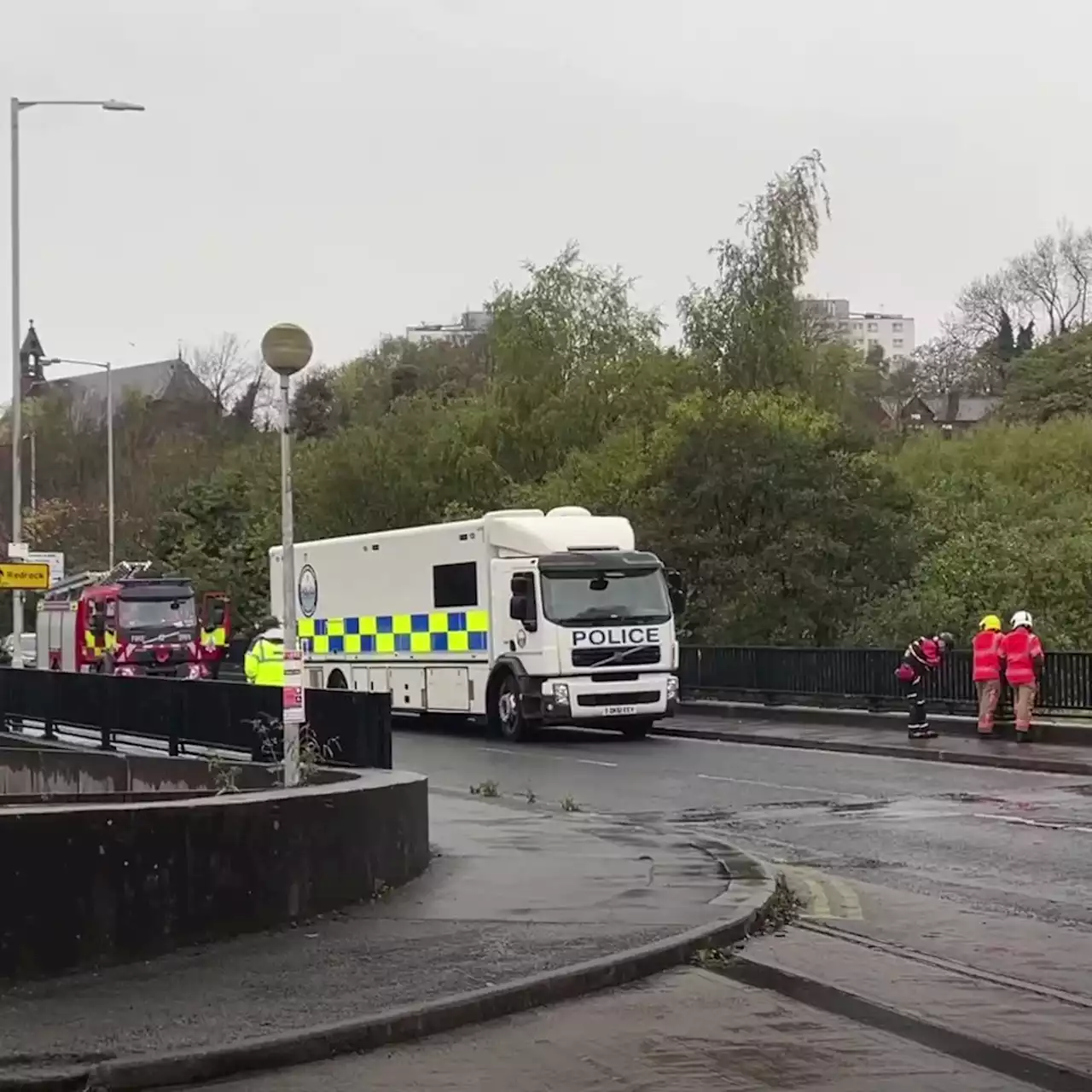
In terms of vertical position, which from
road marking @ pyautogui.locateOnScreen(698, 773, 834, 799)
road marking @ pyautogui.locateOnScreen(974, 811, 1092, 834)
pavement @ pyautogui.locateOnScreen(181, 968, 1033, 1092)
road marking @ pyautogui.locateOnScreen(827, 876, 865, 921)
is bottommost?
road marking @ pyautogui.locateOnScreen(698, 773, 834, 799)

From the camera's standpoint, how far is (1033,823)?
1541 cm

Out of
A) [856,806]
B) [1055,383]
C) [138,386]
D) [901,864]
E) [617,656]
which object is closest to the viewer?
[901,864]

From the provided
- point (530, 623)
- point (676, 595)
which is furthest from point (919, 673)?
point (530, 623)

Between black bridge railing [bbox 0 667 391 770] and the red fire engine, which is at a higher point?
the red fire engine

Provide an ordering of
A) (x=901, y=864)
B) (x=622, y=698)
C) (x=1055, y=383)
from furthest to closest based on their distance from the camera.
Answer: (x=1055, y=383) → (x=622, y=698) → (x=901, y=864)

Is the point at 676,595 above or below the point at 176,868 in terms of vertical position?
above

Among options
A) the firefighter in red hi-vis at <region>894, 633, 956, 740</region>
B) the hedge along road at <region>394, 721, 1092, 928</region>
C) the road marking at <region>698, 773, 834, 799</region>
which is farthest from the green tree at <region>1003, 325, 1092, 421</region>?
the road marking at <region>698, 773, 834, 799</region>

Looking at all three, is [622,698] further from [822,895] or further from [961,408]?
[961,408]

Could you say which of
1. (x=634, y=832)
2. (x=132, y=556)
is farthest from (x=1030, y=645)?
(x=132, y=556)

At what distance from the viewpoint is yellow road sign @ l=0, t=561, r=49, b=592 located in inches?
1144

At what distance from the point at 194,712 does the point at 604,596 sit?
8704mm

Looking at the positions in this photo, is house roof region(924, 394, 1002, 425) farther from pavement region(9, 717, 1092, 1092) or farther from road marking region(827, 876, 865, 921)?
road marking region(827, 876, 865, 921)

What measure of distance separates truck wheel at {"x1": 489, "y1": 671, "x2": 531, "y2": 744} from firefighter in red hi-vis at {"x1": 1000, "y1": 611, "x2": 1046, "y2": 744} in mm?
A: 7189

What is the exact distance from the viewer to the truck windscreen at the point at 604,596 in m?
26.1
